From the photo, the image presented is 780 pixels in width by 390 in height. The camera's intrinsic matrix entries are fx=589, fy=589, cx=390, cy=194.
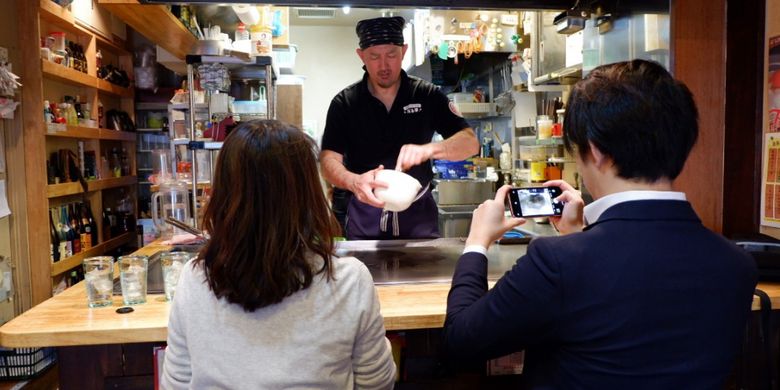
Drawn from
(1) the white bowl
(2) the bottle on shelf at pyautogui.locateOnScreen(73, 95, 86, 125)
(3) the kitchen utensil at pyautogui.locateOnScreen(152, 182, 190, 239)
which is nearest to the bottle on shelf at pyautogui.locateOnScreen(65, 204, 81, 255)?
(2) the bottle on shelf at pyautogui.locateOnScreen(73, 95, 86, 125)

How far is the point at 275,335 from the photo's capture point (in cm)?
111

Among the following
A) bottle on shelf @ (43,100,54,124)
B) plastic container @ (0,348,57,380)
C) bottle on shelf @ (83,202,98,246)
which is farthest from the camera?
bottle on shelf @ (83,202,98,246)

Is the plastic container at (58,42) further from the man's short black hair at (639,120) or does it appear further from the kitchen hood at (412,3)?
the man's short black hair at (639,120)

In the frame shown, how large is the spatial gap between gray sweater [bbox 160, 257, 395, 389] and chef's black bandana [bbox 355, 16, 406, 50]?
155 cm

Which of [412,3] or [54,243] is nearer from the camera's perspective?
[412,3]

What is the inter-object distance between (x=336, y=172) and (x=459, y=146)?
21.8 inches

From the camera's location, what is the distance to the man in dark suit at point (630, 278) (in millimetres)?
938

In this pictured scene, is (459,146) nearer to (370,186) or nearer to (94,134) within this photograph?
(370,186)

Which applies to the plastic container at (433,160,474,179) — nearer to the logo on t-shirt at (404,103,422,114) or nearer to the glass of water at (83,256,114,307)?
the logo on t-shirt at (404,103,422,114)

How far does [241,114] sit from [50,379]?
1.99 m

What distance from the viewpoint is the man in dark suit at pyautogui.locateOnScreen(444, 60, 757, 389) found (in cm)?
94

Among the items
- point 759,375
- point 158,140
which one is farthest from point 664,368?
point 158,140

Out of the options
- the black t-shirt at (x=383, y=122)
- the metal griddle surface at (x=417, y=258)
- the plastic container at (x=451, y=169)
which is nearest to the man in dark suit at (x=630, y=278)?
the metal griddle surface at (x=417, y=258)

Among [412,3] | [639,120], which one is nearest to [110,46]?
[412,3]
